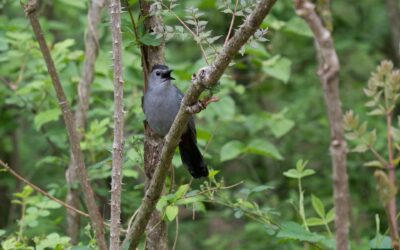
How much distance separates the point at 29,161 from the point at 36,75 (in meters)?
2.63

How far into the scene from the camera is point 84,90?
5.20 metres

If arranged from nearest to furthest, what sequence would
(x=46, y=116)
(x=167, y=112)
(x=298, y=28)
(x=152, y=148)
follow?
(x=152, y=148) < (x=167, y=112) < (x=46, y=116) < (x=298, y=28)

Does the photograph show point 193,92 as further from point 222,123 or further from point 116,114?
point 222,123

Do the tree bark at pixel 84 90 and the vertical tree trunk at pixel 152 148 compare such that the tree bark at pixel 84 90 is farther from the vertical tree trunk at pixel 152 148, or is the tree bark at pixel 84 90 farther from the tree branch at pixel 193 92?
the tree branch at pixel 193 92

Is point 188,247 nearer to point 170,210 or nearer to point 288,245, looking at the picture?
point 288,245

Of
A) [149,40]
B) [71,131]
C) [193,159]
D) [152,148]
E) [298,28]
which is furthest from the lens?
[298,28]

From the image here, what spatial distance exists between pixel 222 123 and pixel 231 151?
2.73ft

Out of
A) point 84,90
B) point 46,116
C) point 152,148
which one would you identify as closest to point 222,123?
point 84,90

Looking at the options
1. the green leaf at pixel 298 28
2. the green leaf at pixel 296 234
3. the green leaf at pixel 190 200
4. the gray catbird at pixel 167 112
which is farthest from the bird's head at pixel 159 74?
the green leaf at pixel 298 28

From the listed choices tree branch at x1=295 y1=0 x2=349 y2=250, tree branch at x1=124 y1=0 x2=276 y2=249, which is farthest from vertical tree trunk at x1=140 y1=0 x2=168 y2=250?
tree branch at x1=295 y1=0 x2=349 y2=250

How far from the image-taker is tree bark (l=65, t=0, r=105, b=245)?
A: 4.98 metres

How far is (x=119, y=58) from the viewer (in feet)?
9.08

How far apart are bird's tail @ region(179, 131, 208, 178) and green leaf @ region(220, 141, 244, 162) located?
0.90m

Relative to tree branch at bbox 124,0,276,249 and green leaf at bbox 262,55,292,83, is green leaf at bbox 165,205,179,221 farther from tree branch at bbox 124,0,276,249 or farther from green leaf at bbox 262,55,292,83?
green leaf at bbox 262,55,292,83
